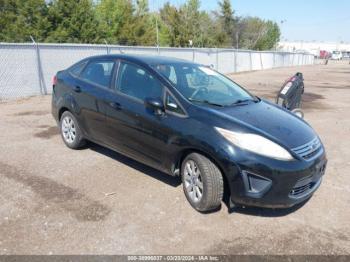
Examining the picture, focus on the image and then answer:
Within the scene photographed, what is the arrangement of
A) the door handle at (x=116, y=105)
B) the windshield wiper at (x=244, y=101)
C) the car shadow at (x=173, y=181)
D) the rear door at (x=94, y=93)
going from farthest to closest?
the rear door at (x=94, y=93)
the door handle at (x=116, y=105)
the windshield wiper at (x=244, y=101)
the car shadow at (x=173, y=181)

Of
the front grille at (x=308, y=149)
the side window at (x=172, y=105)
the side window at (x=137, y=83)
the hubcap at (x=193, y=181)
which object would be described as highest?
the side window at (x=137, y=83)

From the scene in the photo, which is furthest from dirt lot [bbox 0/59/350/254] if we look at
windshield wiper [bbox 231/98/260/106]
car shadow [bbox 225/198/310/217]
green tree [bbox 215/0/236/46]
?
green tree [bbox 215/0/236/46]

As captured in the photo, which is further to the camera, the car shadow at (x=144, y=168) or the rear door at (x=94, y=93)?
the rear door at (x=94, y=93)

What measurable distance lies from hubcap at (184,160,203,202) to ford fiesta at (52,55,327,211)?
1 cm

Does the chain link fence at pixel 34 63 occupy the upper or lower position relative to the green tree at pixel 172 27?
lower

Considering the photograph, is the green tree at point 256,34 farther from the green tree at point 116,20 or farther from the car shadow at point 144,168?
the car shadow at point 144,168

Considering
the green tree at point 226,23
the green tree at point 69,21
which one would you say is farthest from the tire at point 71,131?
the green tree at point 226,23

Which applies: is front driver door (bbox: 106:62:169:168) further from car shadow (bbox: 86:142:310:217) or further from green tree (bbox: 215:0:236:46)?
green tree (bbox: 215:0:236:46)

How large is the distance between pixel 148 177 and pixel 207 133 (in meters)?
1.43

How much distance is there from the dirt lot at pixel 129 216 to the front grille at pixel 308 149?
69cm

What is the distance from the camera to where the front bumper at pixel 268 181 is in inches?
133

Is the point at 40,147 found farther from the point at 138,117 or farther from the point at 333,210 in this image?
the point at 333,210

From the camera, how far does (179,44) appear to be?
4309 cm

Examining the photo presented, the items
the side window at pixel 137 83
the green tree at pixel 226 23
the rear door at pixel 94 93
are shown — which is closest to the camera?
the side window at pixel 137 83
